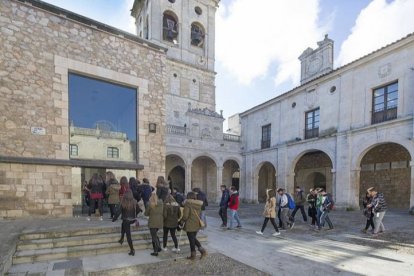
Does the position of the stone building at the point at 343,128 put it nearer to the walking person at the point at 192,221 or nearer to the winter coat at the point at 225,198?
the winter coat at the point at 225,198

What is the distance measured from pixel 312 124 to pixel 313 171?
5.43 metres

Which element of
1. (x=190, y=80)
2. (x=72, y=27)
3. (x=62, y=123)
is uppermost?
(x=190, y=80)

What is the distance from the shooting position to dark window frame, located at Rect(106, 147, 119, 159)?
8945 mm

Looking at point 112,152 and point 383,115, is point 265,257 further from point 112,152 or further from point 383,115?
point 383,115

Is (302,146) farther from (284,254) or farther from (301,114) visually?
(284,254)

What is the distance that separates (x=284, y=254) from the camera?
5.75 meters

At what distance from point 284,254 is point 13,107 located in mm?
7970

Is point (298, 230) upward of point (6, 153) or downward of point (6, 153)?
downward

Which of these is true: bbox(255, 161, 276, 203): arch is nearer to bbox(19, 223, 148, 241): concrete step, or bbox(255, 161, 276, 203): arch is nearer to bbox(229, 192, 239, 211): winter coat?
bbox(229, 192, 239, 211): winter coat

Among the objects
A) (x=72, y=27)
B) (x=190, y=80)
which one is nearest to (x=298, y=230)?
(x=72, y=27)

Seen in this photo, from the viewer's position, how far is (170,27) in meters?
25.5

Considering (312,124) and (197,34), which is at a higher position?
(197,34)

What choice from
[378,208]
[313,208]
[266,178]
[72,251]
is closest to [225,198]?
[313,208]

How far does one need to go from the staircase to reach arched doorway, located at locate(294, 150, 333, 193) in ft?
56.4
